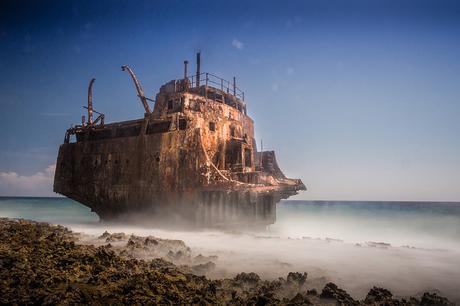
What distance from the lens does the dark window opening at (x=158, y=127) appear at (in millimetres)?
11791

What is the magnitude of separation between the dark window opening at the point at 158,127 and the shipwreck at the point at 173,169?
4 cm

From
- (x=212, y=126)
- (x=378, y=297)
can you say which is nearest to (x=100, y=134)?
(x=212, y=126)

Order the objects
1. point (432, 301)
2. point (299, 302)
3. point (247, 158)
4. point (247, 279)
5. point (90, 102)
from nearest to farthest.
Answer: point (299, 302)
point (432, 301)
point (247, 279)
point (247, 158)
point (90, 102)

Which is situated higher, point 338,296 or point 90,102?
point 90,102

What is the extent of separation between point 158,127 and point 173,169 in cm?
227

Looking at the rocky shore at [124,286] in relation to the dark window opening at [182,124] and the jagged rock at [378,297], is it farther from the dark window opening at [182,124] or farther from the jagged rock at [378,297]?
the dark window opening at [182,124]

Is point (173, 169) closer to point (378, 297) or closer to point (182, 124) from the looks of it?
point (182, 124)

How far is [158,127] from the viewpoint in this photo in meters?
12.0

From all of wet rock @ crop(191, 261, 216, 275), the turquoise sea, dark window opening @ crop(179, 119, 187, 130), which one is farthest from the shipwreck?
wet rock @ crop(191, 261, 216, 275)

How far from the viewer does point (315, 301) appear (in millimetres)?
3688

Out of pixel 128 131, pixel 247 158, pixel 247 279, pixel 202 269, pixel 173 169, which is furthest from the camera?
pixel 128 131

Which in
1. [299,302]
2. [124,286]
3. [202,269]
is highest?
[124,286]

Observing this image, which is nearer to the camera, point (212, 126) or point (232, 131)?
point (212, 126)

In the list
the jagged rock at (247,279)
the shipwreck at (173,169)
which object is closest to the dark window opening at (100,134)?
the shipwreck at (173,169)
